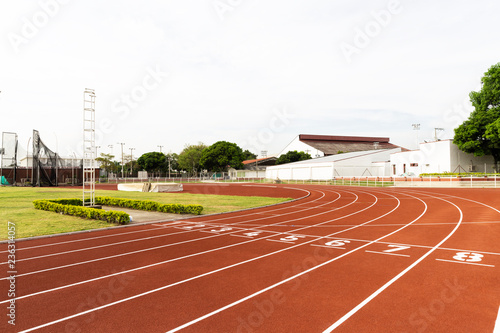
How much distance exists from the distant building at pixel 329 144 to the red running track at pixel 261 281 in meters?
75.1

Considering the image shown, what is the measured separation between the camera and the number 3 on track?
704 cm

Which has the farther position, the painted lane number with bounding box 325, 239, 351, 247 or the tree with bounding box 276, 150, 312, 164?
the tree with bounding box 276, 150, 312, 164

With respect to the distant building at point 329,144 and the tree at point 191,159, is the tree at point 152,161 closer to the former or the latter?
the tree at point 191,159

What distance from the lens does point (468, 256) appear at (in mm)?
7277

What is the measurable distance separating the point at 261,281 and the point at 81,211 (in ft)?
36.9

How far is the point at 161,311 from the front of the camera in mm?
4551

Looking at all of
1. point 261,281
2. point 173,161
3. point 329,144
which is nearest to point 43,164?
point 261,281

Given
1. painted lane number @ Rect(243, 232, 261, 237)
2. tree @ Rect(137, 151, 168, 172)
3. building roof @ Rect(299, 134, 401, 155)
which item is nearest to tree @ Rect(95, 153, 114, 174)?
tree @ Rect(137, 151, 168, 172)

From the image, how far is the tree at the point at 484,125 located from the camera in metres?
37.9

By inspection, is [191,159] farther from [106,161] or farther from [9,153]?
[9,153]

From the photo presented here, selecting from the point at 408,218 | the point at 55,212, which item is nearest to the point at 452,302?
the point at 408,218

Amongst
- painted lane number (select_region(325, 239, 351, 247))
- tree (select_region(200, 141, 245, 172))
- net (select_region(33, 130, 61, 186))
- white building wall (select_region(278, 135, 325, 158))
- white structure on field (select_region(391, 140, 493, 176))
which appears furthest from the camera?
white building wall (select_region(278, 135, 325, 158))

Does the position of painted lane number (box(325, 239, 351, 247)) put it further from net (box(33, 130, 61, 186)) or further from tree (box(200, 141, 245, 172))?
tree (box(200, 141, 245, 172))

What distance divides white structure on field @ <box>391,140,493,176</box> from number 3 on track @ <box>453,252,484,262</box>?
3846 centimetres
